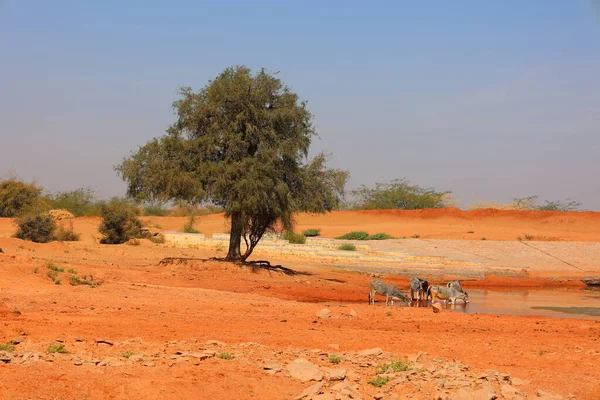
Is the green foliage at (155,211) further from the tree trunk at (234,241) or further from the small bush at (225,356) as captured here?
the small bush at (225,356)

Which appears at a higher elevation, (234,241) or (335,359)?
(234,241)

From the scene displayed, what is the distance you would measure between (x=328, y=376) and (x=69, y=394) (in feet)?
12.1

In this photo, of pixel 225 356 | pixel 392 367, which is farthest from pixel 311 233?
pixel 392 367

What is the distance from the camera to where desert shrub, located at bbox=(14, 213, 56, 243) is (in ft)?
127

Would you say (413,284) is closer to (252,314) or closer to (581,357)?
(252,314)

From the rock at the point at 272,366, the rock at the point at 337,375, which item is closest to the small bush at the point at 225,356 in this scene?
the rock at the point at 272,366

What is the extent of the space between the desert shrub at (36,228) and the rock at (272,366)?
30.7 metres

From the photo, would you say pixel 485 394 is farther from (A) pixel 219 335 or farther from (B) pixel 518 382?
(A) pixel 219 335

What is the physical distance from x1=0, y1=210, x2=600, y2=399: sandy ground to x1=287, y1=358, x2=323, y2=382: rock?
8.1 inches

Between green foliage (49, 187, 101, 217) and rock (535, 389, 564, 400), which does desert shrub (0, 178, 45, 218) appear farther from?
rock (535, 389, 564, 400)

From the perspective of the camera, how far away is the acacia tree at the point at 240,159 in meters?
29.1

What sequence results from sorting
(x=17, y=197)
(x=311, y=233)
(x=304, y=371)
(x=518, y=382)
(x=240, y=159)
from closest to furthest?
(x=304, y=371), (x=518, y=382), (x=240, y=159), (x=17, y=197), (x=311, y=233)

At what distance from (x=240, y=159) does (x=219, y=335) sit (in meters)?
16.8

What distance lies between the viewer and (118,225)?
142 feet
